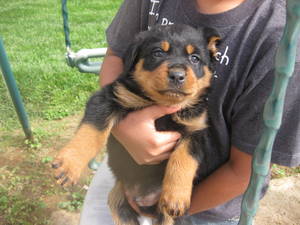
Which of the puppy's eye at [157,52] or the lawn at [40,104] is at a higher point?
the puppy's eye at [157,52]

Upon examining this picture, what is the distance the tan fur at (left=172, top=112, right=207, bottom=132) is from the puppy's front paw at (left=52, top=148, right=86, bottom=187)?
443mm

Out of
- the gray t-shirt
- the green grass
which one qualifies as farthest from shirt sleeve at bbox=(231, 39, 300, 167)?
the green grass

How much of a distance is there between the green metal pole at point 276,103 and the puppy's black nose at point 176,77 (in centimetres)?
67

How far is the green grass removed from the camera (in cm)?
375

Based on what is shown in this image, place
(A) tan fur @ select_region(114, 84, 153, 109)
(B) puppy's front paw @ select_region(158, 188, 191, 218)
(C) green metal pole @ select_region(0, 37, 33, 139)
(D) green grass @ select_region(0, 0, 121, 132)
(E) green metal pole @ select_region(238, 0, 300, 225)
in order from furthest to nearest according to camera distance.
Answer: (D) green grass @ select_region(0, 0, 121, 132) → (C) green metal pole @ select_region(0, 37, 33, 139) → (A) tan fur @ select_region(114, 84, 153, 109) → (B) puppy's front paw @ select_region(158, 188, 191, 218) → (E) green metal pole @ select_region(238, 0, 300, 225)

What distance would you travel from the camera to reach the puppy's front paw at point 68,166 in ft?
4.43

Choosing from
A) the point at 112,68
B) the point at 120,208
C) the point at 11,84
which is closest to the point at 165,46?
the point at 112,68

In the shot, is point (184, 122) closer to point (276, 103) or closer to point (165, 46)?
point (165, 46)

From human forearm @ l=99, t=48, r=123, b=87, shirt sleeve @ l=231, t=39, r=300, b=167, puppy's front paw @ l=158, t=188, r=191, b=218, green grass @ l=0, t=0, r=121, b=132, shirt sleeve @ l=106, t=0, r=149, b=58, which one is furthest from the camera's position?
green grass @ l=0, t=0, r=121, b=132

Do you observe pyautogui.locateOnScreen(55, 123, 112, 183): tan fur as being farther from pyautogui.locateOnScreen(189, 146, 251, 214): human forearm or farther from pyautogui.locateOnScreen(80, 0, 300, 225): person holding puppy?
pyautogui.locateOnScreen(189, 146, 251, 214): human forearm

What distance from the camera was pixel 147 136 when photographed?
1.50 m

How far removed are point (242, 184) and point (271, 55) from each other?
0.53m

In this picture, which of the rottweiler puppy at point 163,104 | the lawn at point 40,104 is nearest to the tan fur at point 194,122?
the rottweiler puppy at point 163,104

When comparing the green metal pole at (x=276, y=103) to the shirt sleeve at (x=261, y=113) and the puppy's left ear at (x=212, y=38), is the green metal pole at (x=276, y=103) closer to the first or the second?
the shirt sleeve at (x=261, y=113)
